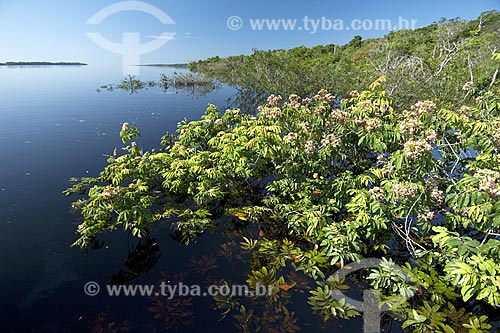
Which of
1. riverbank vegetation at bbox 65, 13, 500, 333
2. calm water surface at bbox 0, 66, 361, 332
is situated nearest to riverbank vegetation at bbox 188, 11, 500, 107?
riverbank vegetation at bbox 65, 13, 500, 333

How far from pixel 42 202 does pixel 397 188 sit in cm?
936

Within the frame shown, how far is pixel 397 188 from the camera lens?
4590 mm

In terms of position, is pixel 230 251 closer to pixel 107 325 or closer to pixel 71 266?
pixel 107 325

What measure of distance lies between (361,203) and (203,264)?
11.7ft

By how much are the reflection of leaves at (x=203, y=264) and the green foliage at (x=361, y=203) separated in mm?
726

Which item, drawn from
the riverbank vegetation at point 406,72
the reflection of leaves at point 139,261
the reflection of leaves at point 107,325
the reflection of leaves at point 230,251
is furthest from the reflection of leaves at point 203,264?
the riverbank vegetation at point 406,72

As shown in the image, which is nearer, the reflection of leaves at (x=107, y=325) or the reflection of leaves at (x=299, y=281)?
the reflection of leaves at (x=107, y=325)

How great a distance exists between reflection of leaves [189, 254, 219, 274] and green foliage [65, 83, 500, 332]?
0.73 m

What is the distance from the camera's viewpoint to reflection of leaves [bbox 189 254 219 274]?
18.7 ft

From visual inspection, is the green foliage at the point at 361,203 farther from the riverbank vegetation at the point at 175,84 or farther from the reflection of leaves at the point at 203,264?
the riverbank vegetation at the point at 175,84

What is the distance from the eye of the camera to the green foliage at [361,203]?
14.2 ft

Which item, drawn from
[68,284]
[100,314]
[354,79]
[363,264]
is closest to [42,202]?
[68,284]

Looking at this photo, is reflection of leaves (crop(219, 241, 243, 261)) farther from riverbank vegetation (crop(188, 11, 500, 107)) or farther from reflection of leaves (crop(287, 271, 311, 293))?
riverbank vegetation (crop(188, 11, 500, 107))

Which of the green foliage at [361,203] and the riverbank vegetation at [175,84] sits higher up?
the riverbank vegetation at [175,84]
